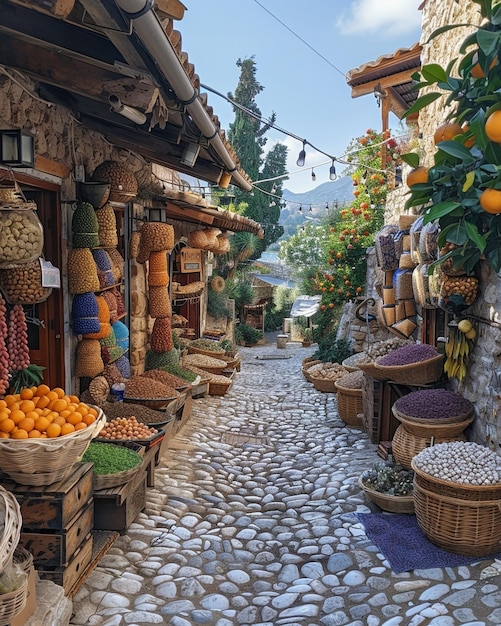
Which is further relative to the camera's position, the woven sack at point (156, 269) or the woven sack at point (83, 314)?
the woven sack at point (156, 269)

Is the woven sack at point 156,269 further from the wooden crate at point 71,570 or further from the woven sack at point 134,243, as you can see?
the wooden crate at point 71,570

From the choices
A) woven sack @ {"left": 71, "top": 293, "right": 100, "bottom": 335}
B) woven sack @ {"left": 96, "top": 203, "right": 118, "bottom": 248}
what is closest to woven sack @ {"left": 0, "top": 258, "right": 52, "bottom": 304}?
woven sack @ {"left": 71, "top": 293, "right": 100, "bottom": 335}

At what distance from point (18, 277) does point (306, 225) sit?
Result: 23.5 m

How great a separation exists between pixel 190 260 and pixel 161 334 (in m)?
3.85

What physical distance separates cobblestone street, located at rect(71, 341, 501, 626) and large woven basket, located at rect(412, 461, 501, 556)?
205 millimetres

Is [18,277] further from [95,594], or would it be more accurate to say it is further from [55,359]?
[95,594]

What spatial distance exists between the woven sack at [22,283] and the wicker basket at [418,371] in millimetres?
3569

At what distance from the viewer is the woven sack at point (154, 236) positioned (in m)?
7.26

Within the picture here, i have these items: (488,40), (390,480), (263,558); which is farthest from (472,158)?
(263,558)

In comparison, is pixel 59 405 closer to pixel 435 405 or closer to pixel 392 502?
pixel 392 502

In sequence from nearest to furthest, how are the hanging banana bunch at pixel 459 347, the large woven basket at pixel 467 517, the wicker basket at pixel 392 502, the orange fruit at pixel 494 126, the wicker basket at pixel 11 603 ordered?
the wicker basket at pixel 11 603, the orange fruit at pixel 494 126, the large woven basket at pixel 467 517, the wicker basket at pixel 392 502, the hanging banana bunch at pixel 459 347

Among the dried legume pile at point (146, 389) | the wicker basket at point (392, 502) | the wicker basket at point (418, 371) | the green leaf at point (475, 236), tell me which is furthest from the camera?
the dried legume pile at point (146, 389)

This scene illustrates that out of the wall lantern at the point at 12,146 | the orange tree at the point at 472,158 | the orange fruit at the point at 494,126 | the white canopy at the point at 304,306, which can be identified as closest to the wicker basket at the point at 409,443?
the orange tree at the point at 472,158

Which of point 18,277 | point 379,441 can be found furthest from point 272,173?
Result: point 18,277
